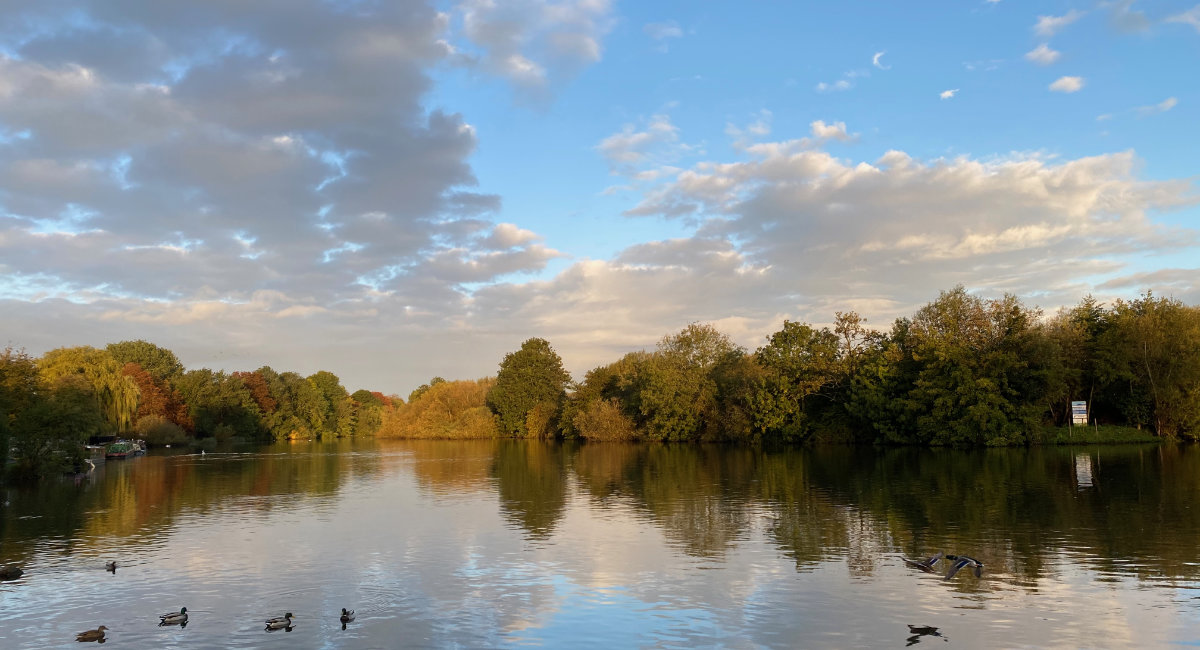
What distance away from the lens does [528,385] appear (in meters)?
108

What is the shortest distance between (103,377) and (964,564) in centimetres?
8423

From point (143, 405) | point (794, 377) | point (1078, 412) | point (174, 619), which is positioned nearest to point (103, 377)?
point (143, 405)

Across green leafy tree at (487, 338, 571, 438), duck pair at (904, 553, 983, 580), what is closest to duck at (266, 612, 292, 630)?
duck pair at (904, 553, 983, 580)

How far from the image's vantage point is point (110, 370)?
7812 centimetres

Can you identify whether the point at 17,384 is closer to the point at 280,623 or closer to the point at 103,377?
the point at 103,377

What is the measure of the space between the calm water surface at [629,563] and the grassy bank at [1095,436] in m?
21.7

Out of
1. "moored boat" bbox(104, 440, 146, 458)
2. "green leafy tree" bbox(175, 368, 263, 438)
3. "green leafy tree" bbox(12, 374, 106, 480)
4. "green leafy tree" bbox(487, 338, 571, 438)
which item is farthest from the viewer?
"green leafy tree" bbox(175, 368, 263, 438)

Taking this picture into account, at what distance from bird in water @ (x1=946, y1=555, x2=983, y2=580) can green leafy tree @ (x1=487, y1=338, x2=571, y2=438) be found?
9009cm

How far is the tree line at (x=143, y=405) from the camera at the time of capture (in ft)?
146

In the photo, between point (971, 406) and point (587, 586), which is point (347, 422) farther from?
point (587, 586)

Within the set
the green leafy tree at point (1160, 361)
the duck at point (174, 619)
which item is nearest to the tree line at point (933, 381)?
the green leafy tree at point (1160, 361)

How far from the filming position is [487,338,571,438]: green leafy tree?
108 meters

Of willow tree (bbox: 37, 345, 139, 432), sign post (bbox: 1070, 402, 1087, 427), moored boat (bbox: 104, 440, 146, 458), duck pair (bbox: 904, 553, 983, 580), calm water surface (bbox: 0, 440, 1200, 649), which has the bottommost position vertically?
moored boat (bbox: 104, 440, 146, 458)

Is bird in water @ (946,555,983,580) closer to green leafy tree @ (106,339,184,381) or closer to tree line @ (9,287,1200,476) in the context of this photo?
tree line @ (9,287,1200,476)
